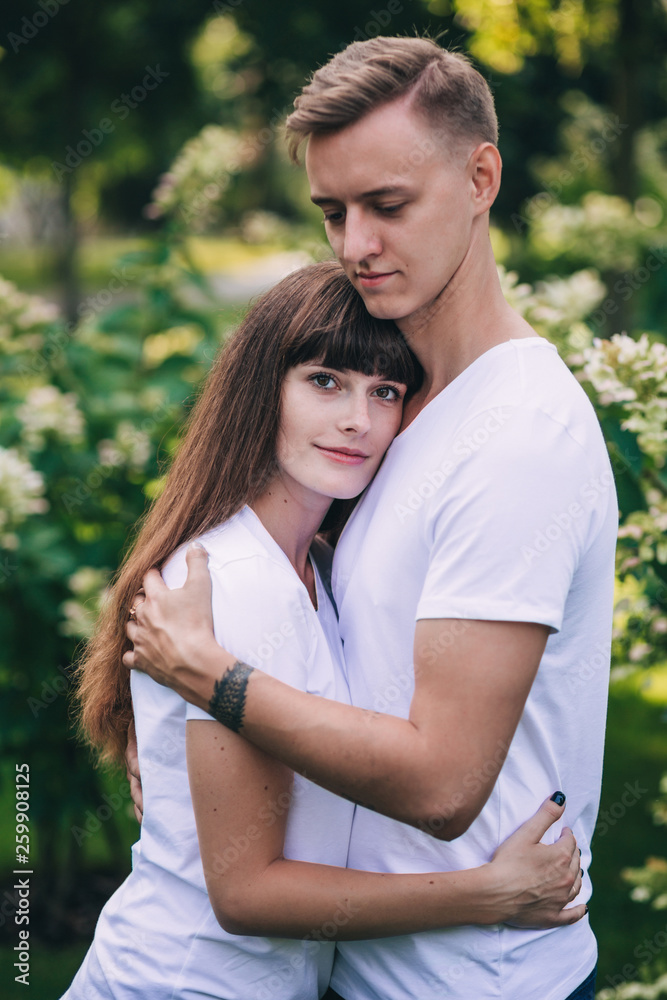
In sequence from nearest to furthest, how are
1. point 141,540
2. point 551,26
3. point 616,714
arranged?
point 141,540, point 551,26, point 616,714

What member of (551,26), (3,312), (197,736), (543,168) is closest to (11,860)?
(3,312)

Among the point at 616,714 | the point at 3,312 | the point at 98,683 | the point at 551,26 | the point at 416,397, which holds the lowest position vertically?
the point at 616,714

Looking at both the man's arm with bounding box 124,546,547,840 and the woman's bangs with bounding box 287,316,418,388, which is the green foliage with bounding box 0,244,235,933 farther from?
the man's arm with bounding box 124,546,547,840

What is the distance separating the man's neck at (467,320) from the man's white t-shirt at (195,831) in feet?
1.68

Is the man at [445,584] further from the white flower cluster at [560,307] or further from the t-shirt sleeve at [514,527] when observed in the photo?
the white flower cluster at [560,307]

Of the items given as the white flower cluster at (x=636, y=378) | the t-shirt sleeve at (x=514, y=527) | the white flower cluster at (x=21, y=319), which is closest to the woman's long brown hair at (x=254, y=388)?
the t-shirt sleeve at (x=514, y=527)

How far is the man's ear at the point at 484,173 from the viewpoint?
1710 mm

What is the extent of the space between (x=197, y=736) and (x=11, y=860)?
3304mm

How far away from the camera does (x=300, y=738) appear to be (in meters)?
1.50

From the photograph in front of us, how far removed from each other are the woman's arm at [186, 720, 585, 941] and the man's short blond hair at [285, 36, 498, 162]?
3.65 ft

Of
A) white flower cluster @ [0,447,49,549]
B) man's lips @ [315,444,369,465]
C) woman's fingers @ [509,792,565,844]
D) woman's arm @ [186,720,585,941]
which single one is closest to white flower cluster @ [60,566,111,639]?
white flower cluster @ [0,447,49,549]

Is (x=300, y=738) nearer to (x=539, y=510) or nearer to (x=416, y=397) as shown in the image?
(x=539, y=510)

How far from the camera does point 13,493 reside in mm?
3043

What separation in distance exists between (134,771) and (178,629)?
694 mm
